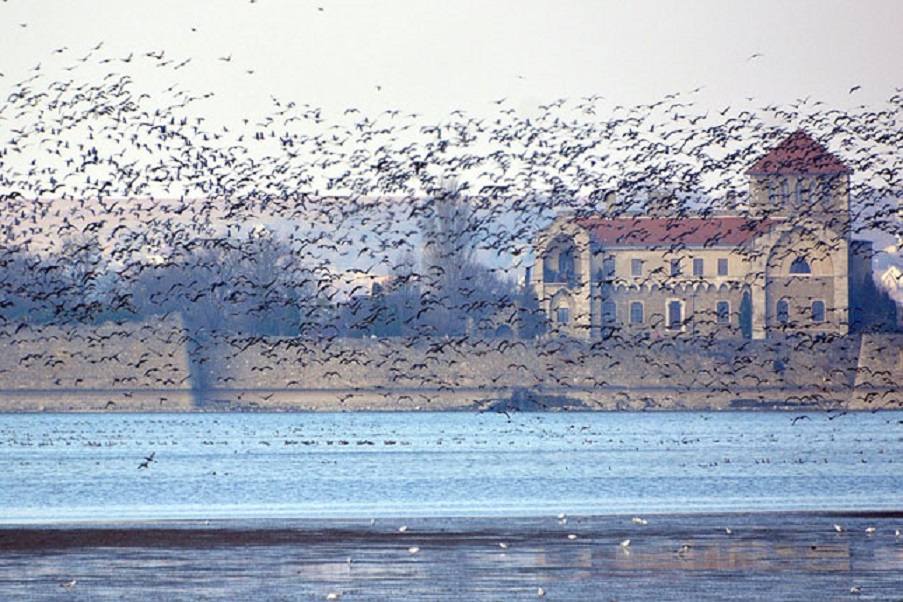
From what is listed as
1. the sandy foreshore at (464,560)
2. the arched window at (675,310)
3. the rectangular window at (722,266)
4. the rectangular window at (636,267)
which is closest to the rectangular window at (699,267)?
the rectangular window at (722,266)

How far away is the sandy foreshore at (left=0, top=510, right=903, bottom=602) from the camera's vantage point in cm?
1981

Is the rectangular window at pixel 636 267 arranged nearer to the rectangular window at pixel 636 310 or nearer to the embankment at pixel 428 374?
the rectangular window at pixel 636 310

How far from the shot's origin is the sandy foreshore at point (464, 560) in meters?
19.8

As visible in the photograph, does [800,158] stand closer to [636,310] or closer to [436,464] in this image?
[436,464]

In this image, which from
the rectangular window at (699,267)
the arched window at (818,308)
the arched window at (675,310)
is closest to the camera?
the arched window at (818,308)

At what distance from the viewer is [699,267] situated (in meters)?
92.9

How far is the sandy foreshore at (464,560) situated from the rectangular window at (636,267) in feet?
214

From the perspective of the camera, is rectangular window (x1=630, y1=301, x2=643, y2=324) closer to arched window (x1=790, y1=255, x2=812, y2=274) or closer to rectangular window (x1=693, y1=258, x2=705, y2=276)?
rectangular window (x1=693, y1=258, x2=705, y2=276)

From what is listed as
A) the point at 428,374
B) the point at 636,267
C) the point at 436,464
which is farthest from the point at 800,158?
the point at 636,267

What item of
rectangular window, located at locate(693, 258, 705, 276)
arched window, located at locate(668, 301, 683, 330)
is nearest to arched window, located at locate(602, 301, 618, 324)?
arched window, located at locate(668, 301, 683, 330)

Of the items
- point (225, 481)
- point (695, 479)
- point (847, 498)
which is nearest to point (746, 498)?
point (847, 498)

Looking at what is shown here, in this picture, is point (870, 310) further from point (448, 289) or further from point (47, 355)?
point (47, 355)

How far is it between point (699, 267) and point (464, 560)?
71.4m

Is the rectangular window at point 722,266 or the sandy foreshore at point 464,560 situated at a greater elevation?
the rectangular window at point 722,266
